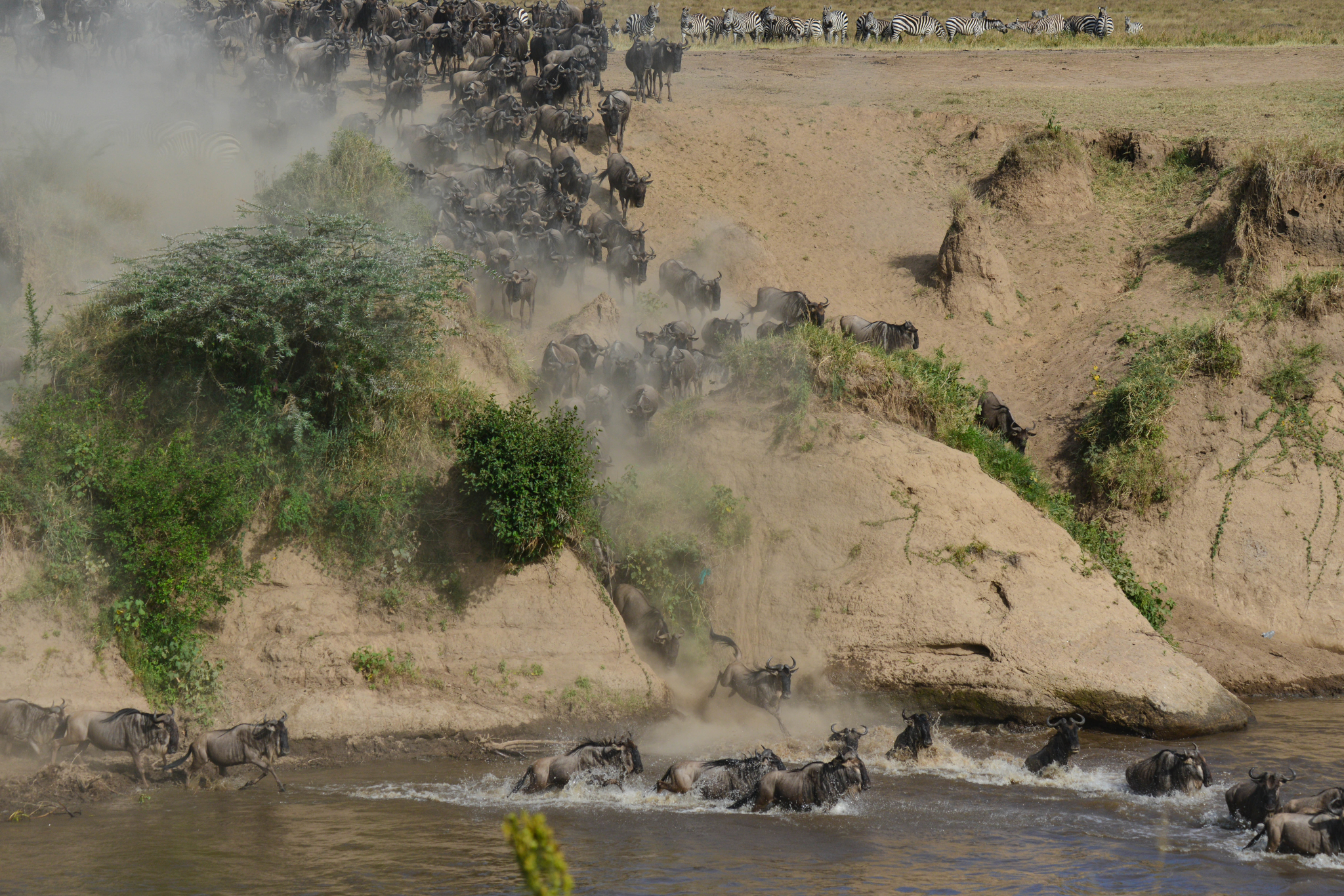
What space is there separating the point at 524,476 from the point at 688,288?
12.0 meters

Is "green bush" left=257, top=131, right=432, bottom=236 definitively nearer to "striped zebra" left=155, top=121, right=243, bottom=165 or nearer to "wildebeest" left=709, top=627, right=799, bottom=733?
"striped zebra" left=155, top=121, right=243, bottom=165

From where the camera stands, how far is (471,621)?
53.3 feet

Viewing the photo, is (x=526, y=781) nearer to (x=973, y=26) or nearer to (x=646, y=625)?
(x=646, y=625)

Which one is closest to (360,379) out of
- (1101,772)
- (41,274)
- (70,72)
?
(41,274)

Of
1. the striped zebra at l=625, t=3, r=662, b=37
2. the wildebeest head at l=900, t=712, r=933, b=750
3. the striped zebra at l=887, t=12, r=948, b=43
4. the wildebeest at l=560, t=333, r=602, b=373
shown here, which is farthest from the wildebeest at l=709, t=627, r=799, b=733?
the striped zebra at l=887, t=12, r=948, b=43

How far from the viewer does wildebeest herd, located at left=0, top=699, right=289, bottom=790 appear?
1310 cm

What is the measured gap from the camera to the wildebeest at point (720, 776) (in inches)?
508

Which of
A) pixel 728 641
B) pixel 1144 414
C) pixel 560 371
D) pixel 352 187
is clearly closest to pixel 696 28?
pixel 352 187

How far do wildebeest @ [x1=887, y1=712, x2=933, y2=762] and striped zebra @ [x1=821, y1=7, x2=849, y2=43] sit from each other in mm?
45196

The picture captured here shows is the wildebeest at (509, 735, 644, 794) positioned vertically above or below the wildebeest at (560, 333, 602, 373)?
below

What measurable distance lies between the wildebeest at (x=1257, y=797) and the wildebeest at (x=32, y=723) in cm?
1340

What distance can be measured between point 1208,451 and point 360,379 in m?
16.6

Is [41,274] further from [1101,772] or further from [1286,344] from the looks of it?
[1286,344]

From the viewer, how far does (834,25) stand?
56531 millimetres
